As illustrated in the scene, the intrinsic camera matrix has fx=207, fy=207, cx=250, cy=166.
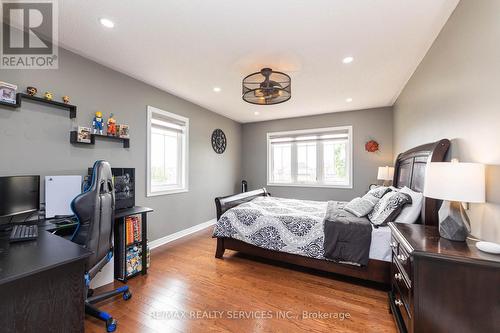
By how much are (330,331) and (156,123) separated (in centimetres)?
353

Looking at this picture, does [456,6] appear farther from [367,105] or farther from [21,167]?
[21,167]

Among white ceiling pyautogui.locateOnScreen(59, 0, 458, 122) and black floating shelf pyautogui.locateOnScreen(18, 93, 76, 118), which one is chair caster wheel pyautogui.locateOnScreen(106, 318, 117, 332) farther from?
white ceiling pyautogui.locateOnScreen(59, 0, 458, 122)

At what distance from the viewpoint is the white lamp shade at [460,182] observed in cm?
118

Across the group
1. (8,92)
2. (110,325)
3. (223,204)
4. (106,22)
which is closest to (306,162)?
(223,204)

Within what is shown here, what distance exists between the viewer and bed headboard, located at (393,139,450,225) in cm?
181

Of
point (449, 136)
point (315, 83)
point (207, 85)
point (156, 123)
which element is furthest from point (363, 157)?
point (156, 123)

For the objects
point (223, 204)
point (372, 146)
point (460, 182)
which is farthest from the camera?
point (372, 146)

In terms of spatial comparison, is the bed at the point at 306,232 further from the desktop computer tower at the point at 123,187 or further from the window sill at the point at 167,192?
the desktop computer tower at the point at 123,187

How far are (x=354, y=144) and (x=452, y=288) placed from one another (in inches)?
153

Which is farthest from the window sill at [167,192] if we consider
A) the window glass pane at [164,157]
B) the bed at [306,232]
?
the bed at [306,232]

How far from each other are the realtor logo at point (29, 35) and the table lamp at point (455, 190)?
123 inches

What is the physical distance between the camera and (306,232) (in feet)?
8.09

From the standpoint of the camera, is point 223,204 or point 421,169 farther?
point 223,204

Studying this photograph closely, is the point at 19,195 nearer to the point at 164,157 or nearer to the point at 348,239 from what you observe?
the point at 164,157
